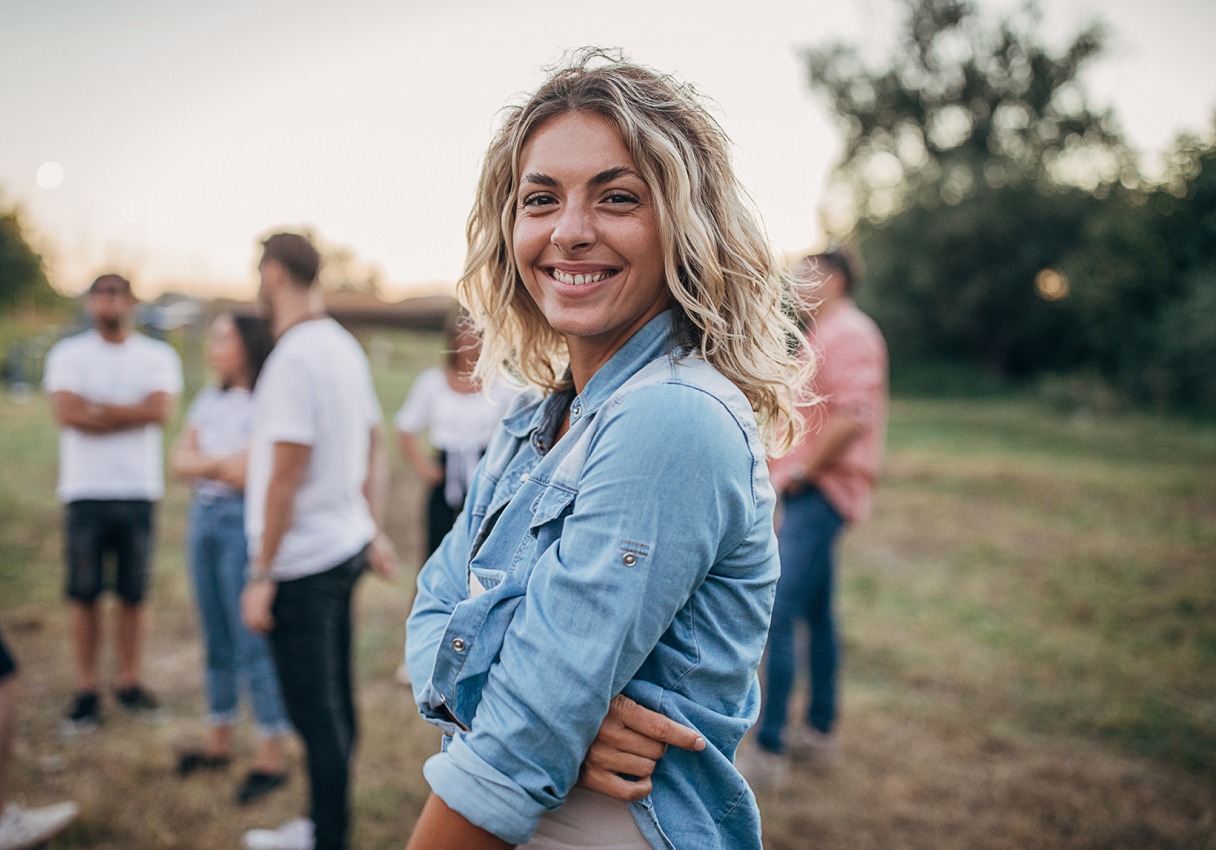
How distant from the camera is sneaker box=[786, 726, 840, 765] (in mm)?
4476

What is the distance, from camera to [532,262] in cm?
158

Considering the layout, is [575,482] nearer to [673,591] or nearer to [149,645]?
[673,591]

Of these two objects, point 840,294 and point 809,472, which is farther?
point 840,294

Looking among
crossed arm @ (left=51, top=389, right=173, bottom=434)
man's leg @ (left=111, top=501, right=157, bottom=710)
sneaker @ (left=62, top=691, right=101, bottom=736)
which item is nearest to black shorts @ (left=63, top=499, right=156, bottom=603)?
man's leg @ (left=111, top=501, right=157, bottom=710)

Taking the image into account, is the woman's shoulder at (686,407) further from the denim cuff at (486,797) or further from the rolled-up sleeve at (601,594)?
the denim cuff at (486,797)

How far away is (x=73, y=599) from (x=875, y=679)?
15.5 ft

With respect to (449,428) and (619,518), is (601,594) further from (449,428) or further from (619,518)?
(449,428)

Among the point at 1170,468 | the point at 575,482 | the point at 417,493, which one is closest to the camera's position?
the point at 575,482

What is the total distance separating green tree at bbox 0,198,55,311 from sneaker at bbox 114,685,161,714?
2914 cm

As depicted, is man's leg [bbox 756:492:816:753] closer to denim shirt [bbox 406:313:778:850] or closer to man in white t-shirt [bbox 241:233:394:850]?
man in white t-shirt [bbox 241:233:394:850]

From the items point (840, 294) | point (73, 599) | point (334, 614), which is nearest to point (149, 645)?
point (73, 599)

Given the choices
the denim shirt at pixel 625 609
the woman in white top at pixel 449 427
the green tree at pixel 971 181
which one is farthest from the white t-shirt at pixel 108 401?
the green tree at pixel 971 181

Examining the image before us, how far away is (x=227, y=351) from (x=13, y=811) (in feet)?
6.70

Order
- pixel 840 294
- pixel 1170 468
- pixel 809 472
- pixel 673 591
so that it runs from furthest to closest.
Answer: pixel 1170 468, pixel 840 294, pixel 809 472, pixel 673 591
